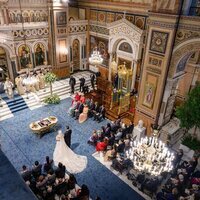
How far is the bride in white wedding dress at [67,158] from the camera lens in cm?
971

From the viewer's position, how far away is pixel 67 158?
9.89 metres

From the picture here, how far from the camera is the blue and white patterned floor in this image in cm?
889

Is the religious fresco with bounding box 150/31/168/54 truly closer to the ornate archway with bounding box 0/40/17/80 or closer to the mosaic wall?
the mosaic wall

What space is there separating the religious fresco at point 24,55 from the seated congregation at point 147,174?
815 centimetres

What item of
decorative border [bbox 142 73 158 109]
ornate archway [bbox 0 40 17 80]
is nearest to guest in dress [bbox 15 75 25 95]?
ornate archway [bbox 0 40 17 80]

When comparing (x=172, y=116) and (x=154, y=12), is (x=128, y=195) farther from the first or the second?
(x=154, y=12)

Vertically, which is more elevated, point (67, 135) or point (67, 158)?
point (67, 135)

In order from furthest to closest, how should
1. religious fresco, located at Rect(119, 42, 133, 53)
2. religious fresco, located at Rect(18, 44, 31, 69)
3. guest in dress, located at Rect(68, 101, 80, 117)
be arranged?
1. religious fresco, located at Rect(18, 44, 31, 69)
2. religious fresco, located at Rect(119, 42, 133, 53)
3. guest in dress, located at Rect(68, 101, 80, 117)

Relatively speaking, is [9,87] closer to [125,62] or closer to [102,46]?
[102,46]

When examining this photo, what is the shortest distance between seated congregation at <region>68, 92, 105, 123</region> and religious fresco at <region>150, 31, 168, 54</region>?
497 centimetres

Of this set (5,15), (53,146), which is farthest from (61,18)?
(53,146)

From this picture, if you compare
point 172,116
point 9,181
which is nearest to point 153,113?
point 172,116

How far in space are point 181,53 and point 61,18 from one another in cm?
1015

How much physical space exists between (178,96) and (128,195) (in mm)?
7354
